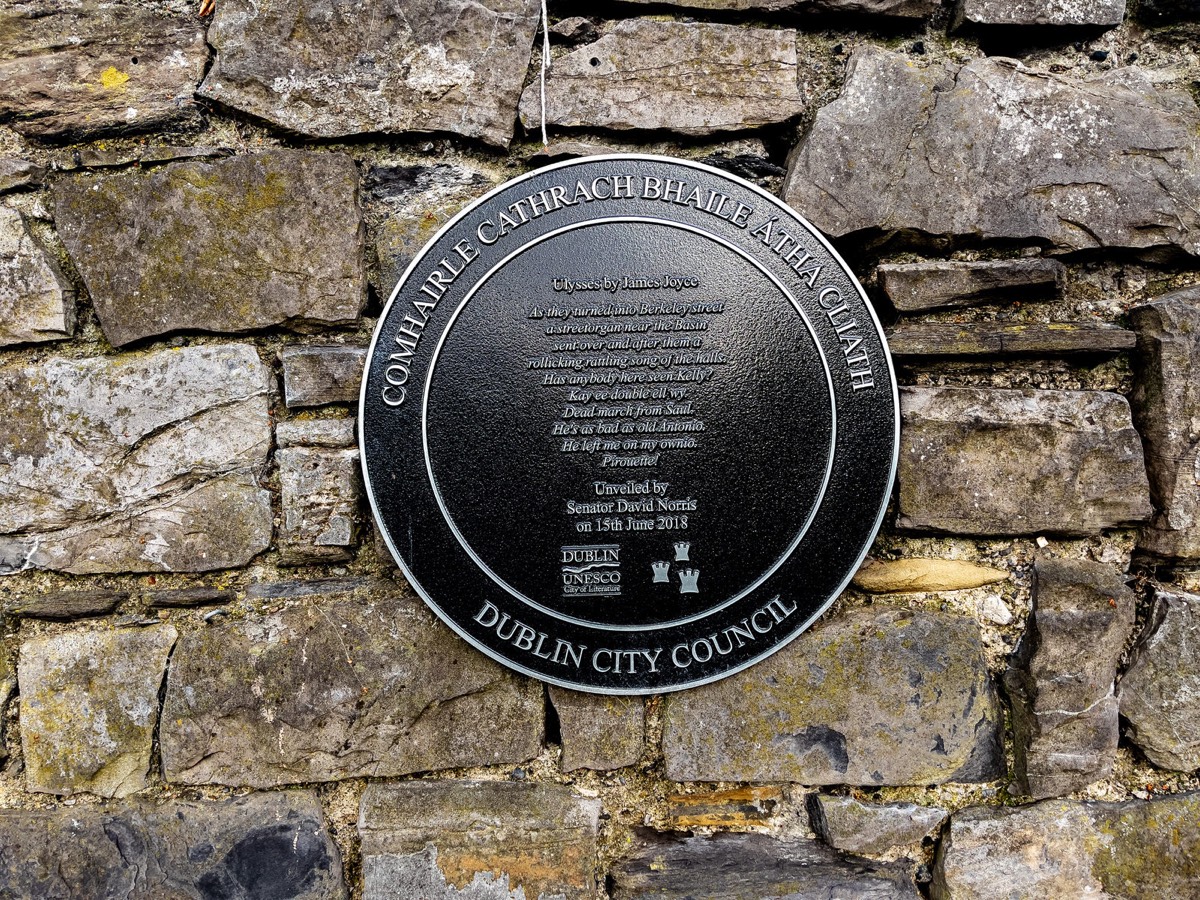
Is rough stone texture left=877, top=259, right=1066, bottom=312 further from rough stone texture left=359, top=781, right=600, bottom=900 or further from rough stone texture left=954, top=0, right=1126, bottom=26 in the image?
rough stone texture left=359, top=781, right=600, bottom=900

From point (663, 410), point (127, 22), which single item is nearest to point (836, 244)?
point (663, 410)

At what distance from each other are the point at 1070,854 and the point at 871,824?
428 millimetres

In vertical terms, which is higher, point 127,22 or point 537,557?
point 127,22

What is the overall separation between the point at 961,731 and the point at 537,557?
988mm

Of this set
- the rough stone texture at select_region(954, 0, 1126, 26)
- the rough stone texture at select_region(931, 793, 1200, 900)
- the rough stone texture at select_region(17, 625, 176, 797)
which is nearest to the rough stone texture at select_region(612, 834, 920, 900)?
the rough stone texture at select_region(931, 793, 1200, 900)

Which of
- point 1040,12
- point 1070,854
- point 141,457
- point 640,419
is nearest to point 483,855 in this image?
point 640,419

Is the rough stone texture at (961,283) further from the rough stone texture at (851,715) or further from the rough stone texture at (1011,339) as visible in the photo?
the rough stone texture at (851,715)

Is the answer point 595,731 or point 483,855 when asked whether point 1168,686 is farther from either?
point 483,855

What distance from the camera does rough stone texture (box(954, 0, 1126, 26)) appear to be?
6.07ft

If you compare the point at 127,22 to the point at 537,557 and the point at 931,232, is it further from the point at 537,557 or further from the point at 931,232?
the point at 931,232

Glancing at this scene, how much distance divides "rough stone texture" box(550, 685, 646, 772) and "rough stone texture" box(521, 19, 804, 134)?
4.09 feet

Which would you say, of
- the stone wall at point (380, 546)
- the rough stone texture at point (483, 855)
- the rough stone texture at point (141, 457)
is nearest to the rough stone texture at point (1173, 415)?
the stone wall at point (380, 546)

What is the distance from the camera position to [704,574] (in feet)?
5.97

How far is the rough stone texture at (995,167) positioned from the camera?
1827 millimetres
